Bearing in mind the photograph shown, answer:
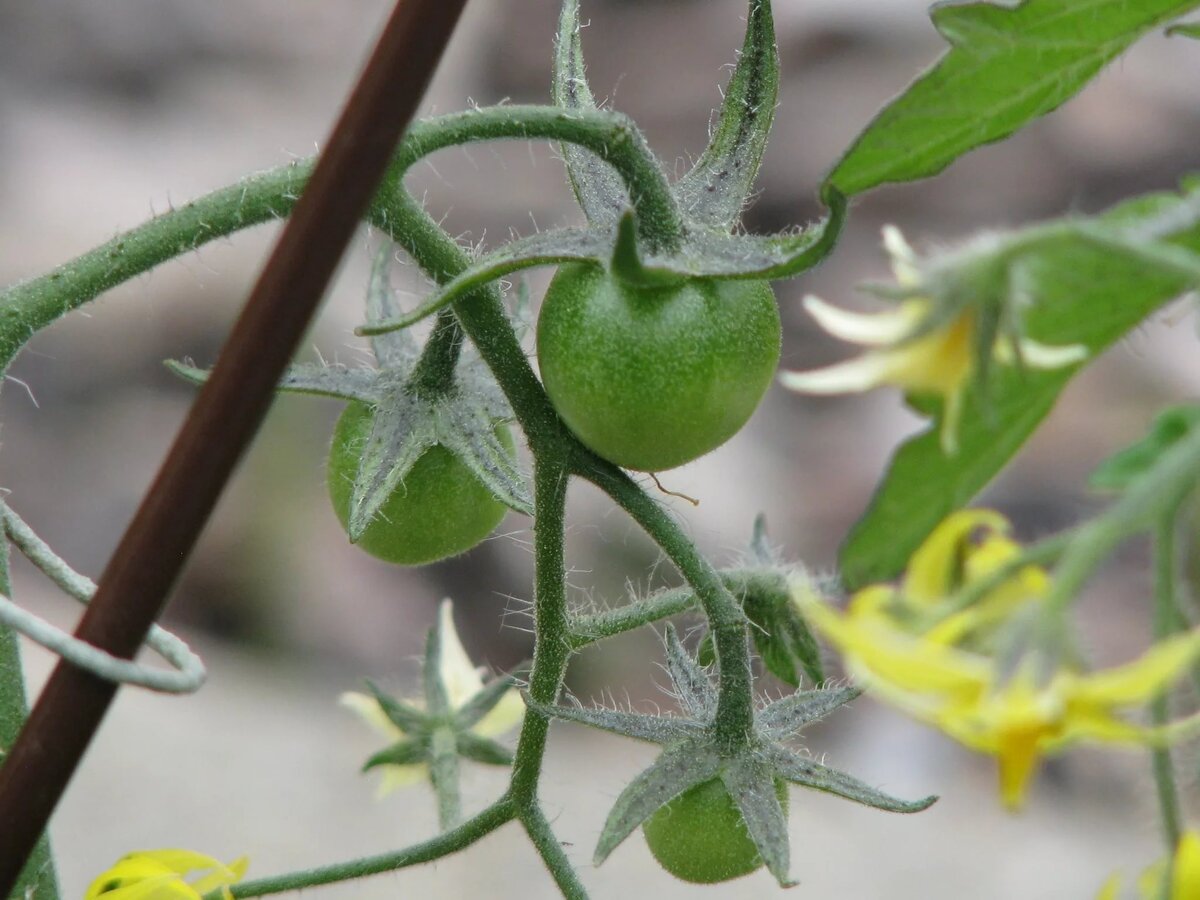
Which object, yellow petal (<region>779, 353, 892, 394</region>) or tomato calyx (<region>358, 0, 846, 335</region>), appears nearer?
yellow petal (<region>779, 353, 892, 394</region>)

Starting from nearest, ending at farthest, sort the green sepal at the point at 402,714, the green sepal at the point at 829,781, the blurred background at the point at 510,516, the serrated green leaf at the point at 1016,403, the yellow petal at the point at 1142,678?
the yellow petal at the point at 1142,678 < the serrated green leaf at the point at 1016,403 < the green sepal at the point at 829,781 < the green sepal at the point at 402,714 < the blurred background at the point at 510,516

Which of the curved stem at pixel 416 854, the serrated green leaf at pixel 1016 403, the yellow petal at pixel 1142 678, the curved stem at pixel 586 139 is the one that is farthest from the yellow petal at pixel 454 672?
the yellow petal at pixel 1142 678

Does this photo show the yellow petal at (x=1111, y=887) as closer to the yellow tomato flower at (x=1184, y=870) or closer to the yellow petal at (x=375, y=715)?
the yellow tomato flower at (x=1184, y=870)

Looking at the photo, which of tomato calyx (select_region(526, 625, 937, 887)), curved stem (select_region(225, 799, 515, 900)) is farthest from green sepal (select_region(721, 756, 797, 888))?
curved stem (select_region(225, 799, 515, 900))

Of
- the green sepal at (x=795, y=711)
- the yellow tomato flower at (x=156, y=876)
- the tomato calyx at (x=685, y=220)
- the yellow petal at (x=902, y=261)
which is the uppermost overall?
the tomato calyx at (x=685, y=220)

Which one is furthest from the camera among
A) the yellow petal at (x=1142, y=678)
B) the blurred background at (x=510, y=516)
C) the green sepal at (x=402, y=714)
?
the blurred background at (x=510, y=516)

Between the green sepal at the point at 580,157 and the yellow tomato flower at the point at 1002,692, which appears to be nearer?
the yellow tomato flower at the point at 1002,692

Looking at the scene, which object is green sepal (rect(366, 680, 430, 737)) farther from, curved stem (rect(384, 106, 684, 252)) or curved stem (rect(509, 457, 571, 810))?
curved stem (rect(384, 106, 684, 252))

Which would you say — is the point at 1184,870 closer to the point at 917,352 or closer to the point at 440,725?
the point at 917,352

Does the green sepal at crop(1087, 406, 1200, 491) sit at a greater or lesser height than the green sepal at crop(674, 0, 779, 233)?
lesser
